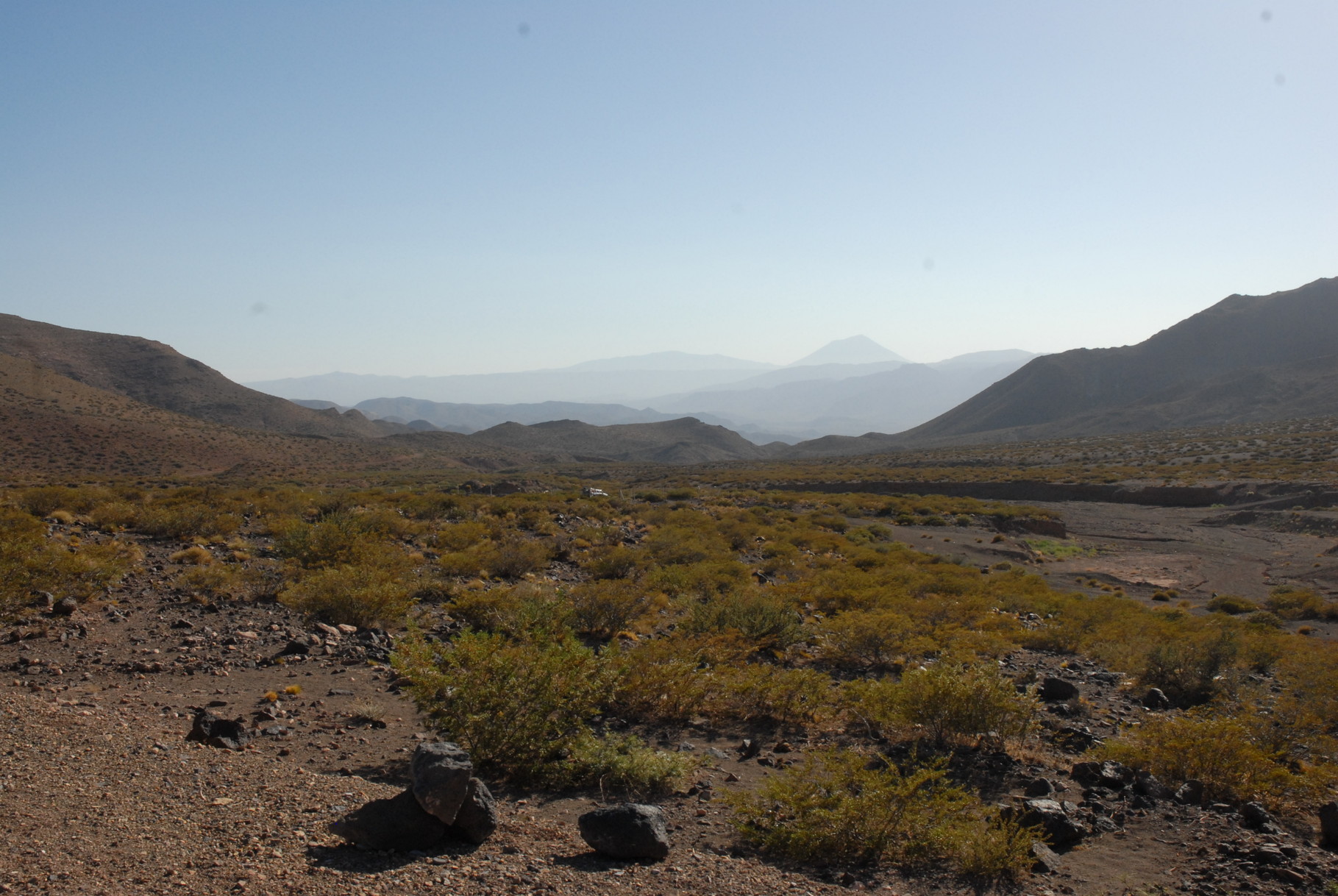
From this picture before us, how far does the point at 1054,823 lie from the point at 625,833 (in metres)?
3.62

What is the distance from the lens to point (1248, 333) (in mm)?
136250

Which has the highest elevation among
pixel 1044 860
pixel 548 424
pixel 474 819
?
pixel 548 424

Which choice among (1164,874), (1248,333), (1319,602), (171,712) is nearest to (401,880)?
(171,712)

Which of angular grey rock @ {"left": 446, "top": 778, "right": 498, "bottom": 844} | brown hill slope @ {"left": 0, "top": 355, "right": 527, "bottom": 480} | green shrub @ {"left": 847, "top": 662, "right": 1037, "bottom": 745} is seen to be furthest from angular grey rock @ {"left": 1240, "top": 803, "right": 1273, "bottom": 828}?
brown hill slope @ {"left": 0, "top": 355, "right": 527, "bottom": 480}

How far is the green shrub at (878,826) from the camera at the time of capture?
A: 534cm

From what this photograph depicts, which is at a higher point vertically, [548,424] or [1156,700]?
[548,424]

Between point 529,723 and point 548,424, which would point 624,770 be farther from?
point 548,424

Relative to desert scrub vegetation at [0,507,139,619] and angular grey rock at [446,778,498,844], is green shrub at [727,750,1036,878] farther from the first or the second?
desert scrub vegetation at [0,507,139,619]

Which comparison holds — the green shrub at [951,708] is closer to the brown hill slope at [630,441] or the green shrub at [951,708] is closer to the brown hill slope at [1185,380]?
the brown hill slope at [1185,380]

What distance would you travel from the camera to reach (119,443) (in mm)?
63219

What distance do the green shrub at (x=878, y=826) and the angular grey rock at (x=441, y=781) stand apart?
7.07 feet

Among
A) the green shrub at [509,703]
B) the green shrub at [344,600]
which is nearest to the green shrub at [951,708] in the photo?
the green shrub at [509,703]

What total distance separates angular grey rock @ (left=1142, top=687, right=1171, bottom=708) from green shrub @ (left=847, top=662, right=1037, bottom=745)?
11.2 ft

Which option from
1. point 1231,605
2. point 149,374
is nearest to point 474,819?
point 1231,605
